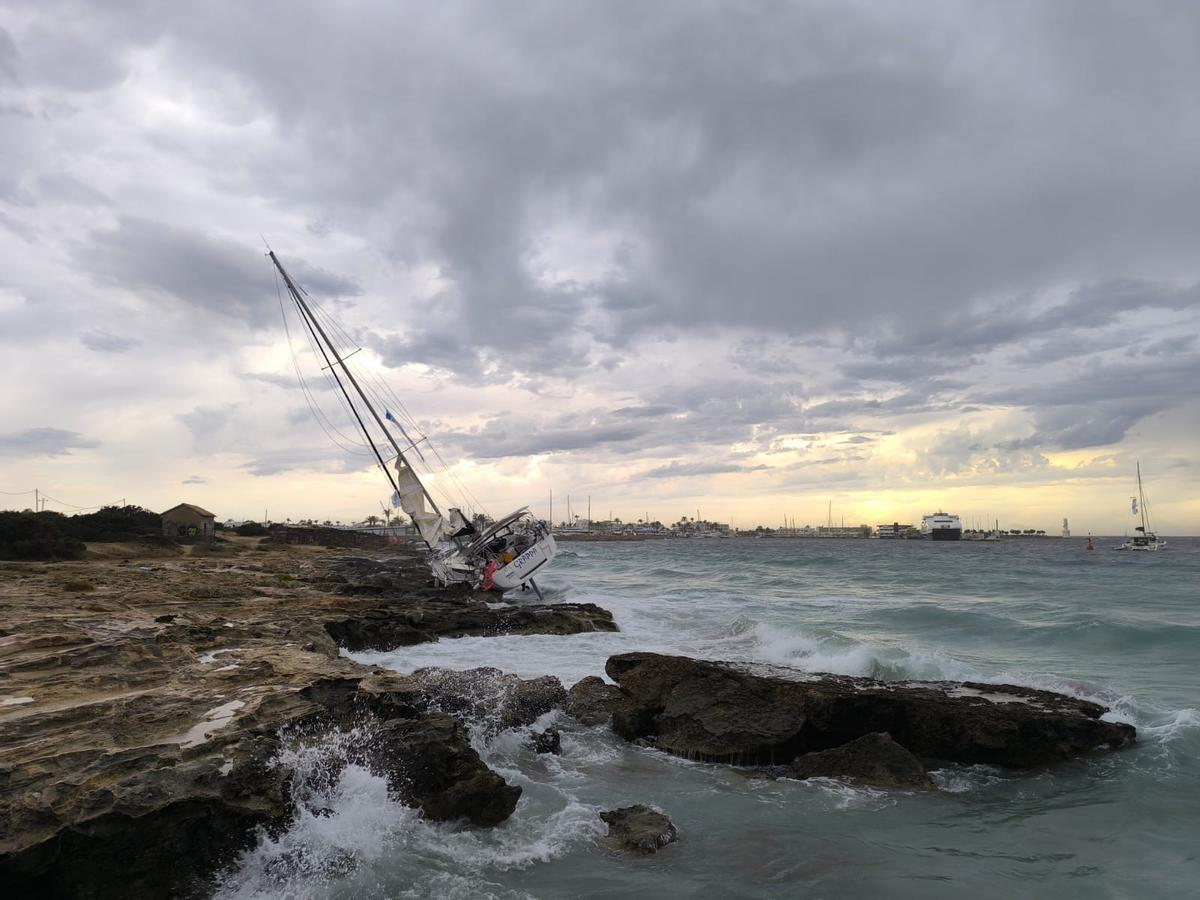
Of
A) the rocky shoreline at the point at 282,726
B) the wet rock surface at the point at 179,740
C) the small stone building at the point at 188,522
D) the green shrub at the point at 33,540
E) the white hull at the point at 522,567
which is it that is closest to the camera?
the wet rock surface at the point at 179,740

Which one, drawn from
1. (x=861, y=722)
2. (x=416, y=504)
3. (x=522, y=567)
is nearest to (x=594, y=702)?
(x=861, y=722)

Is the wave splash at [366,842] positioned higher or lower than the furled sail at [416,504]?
lower

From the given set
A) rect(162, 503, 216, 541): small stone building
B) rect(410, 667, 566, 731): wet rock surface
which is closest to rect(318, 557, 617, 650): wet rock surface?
rect(410, 667, 566, 731): wet rock surface

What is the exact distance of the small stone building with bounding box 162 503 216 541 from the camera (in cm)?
5216

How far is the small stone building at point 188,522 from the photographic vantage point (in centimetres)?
5216

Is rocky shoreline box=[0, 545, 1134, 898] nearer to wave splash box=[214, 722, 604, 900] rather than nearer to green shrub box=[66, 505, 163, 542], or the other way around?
wave splash box=[214, 722, 604, 900]

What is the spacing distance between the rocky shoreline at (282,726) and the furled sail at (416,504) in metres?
20.8

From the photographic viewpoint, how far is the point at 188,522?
2110 inches

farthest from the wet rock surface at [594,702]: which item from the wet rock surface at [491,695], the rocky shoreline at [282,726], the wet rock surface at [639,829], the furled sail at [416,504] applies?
the furled sail at [416,504]

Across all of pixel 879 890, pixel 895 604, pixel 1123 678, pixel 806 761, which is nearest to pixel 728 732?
pixel 806 761

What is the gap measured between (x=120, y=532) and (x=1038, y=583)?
53646mm

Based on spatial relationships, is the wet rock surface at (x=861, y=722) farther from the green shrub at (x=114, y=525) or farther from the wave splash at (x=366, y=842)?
the green shrub at (x=114, y=525)

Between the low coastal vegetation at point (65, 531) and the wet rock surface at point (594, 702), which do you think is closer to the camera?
the wet rock surface at point (594, 702)

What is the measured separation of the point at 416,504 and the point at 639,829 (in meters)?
32.6
